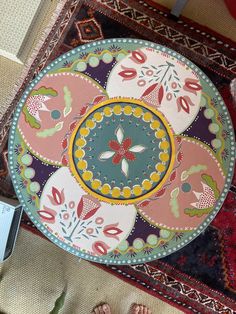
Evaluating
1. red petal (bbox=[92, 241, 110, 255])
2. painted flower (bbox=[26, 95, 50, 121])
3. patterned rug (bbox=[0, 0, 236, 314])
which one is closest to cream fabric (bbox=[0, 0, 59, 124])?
patterned rug (bbox=[0, 0, 236, 314])

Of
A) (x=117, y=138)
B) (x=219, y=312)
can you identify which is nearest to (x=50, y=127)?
(x=117, y=138)

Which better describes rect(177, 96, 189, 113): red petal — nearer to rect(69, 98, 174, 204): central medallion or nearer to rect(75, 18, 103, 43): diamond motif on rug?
rect(69, 98, 174, 204): central medallion

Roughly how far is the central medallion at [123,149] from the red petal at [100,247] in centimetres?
12

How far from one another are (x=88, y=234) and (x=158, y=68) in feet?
1.62

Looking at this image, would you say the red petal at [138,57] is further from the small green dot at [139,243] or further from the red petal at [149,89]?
the small green dot at [139,243]

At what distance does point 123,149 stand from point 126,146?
1cm

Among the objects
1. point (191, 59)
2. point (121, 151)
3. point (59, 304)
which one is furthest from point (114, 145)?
point (59, 304)

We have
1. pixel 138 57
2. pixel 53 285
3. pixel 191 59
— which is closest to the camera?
pixel 138 57

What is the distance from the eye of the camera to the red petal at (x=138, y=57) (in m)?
1.10

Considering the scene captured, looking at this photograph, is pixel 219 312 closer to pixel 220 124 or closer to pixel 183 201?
pixel 183 201

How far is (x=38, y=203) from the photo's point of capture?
112 centimetres

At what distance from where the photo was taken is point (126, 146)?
1.11 metres

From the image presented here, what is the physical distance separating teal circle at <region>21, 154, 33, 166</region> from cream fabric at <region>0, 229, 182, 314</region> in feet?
0.97

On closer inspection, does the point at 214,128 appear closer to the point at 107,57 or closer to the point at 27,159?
the point at 107,57
